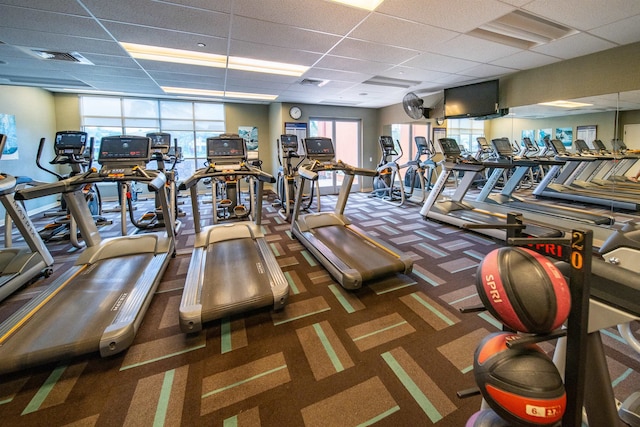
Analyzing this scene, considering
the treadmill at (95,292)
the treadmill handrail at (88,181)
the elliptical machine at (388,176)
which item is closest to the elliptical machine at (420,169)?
the elliptical machine at (388,176)

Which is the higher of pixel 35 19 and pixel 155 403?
pixel 35 19

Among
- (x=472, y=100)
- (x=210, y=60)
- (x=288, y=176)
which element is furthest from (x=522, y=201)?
(x=210, y=60)

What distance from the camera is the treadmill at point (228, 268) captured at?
219 centimetres

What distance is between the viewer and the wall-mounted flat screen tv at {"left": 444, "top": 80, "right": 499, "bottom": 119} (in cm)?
538

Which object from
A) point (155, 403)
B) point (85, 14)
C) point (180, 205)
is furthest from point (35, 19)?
point (180, 205)

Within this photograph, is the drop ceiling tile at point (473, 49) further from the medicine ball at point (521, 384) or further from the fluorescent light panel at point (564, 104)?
the medicine ball at point (521, 384)

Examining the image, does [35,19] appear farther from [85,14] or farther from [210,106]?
[210,106]

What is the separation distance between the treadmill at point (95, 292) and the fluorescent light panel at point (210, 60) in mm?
1416

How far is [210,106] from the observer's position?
8.59 m

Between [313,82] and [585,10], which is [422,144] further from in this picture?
[585,10]

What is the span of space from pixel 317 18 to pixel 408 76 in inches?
115

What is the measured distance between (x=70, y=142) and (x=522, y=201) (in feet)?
26.4

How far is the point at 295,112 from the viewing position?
26.6 feet

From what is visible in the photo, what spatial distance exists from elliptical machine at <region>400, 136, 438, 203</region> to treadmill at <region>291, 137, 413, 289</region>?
2.72 metres
